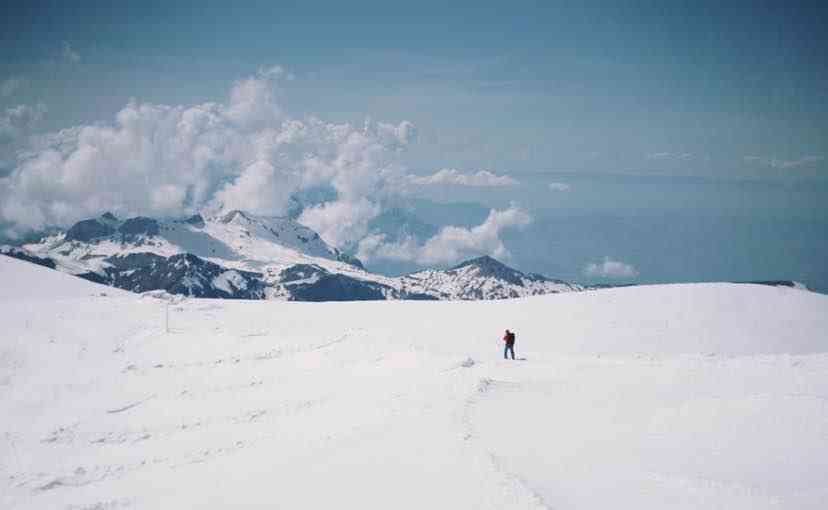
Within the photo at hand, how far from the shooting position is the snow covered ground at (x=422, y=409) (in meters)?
18.2

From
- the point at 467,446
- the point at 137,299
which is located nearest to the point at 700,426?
the point at 467,446

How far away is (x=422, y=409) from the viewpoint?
23.8m

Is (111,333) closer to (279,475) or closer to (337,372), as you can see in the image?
(337,372)

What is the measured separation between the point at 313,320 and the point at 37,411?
22897mm

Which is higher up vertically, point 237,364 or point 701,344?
point 701,344

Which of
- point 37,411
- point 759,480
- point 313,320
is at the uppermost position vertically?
point 313,320

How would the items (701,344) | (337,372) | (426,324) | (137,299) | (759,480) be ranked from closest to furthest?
(759,480) < (337,372) < (701,344) < (426,324) < (137,299)

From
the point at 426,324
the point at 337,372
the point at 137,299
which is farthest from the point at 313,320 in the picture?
the point at 137,299

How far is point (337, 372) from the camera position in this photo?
32.4 meters

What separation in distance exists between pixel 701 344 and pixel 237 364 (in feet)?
118

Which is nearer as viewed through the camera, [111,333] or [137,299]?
[111,333]

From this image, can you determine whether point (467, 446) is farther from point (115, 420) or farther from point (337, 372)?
point (115, 420)

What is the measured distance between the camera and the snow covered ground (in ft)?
59.6

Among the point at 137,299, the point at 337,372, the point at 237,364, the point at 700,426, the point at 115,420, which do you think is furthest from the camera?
the point at 137,299
